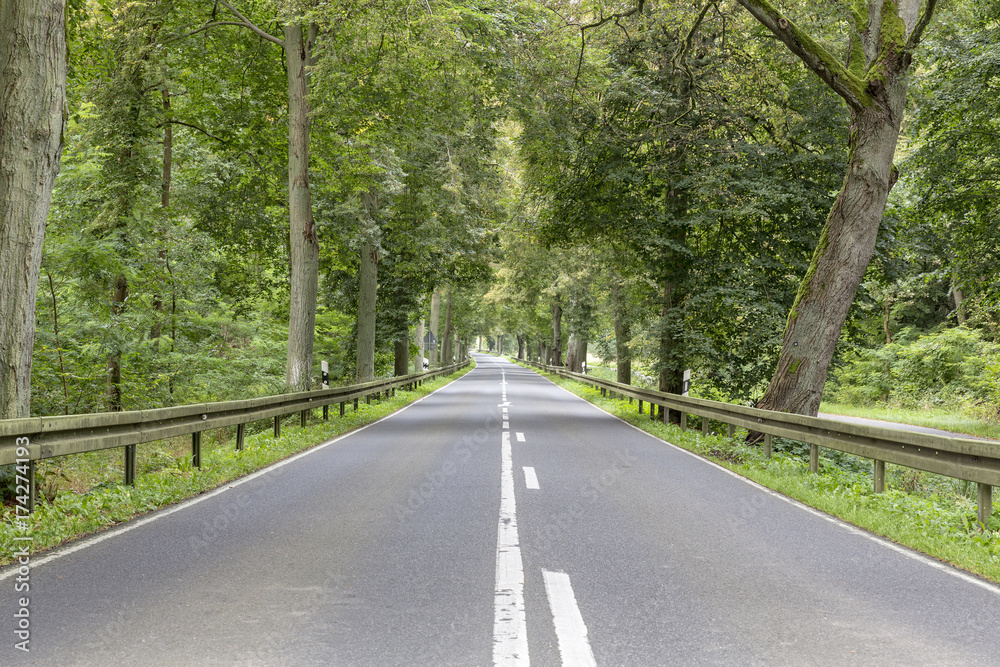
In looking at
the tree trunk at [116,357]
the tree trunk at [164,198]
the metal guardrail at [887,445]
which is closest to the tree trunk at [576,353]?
the tree trunk at [164,198]

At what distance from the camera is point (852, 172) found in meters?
11.8

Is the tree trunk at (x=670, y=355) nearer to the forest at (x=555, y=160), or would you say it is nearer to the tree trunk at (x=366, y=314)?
the forest at (x=555, y=160)

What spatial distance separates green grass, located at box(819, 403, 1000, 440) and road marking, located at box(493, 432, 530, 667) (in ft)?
56.8

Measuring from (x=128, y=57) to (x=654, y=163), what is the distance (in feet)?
38.3

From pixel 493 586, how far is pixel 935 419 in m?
22.7

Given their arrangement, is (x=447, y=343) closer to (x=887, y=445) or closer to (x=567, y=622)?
(x=887, y=445)

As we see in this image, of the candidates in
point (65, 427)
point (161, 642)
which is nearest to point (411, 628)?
point (161, 642)

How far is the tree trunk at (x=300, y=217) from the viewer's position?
15.6m

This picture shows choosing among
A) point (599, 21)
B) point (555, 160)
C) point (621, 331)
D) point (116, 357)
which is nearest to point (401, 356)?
point (621, 331)

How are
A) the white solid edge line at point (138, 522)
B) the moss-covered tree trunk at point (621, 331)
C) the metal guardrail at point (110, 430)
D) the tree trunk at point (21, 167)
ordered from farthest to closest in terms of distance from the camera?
the moss-covered tree trunk at point (621, 331)
the tree trunk at point (21, 167)
the metal guardrail at point (110, 430)
the white solid edge line at point (138, 522)

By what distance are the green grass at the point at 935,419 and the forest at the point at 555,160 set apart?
3745mm

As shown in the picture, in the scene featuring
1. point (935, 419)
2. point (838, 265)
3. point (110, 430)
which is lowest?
point (935, 419)

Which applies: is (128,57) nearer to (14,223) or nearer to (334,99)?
(334,99)

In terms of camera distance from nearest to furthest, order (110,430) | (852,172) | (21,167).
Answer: (21,167) → (110,430) → (852,172)
